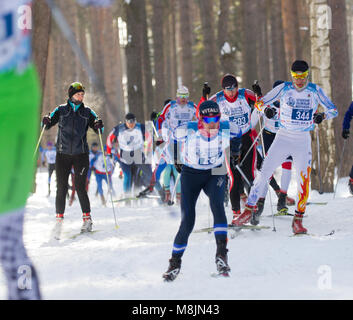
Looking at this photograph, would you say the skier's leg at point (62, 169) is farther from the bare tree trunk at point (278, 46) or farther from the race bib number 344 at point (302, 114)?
the bare tree trunk at point (278, 46)

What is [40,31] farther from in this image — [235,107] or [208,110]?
[208,110]

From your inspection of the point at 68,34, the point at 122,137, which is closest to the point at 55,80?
the point at 68,34

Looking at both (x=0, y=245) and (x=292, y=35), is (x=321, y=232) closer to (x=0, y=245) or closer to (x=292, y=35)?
(x=0, y=245)

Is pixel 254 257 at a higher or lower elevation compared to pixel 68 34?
lower

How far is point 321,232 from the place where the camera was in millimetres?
7711

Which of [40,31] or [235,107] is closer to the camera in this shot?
[235,107]

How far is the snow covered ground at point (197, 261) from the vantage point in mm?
5012

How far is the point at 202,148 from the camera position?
18.9 ft

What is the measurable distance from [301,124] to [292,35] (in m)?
18.8

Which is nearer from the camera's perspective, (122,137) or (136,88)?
(122,137)

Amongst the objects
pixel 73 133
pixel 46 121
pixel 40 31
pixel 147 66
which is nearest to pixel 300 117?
pixel 73 133

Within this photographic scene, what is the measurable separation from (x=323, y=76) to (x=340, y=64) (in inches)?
45.5

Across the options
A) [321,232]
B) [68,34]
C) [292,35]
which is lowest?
[321,232]
